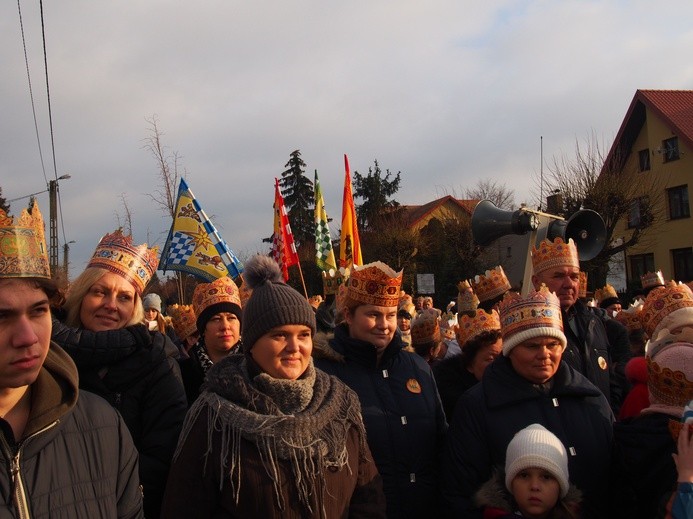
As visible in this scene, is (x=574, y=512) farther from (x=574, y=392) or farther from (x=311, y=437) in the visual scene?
(x=311, y=437)

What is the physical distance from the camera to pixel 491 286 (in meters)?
7.12

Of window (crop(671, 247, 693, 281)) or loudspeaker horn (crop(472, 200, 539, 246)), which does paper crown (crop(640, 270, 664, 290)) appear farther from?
window (crop(671, 247, 693, 281))

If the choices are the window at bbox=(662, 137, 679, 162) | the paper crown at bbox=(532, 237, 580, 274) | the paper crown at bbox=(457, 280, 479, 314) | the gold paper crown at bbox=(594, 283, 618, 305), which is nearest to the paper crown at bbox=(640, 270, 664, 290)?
the gold paper crown at bbox=(594, 283, 618, 305)

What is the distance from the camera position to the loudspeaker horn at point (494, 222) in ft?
20.5

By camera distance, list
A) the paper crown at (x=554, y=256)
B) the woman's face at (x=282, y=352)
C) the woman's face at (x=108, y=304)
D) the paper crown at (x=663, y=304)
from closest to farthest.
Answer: the woman's face at (x=282, y=352), the woman's face at (x=108, y=304), the paper crown at (x=554, y=256), the paper crown at (x=663, y=304)

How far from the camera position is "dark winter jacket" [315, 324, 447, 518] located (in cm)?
365

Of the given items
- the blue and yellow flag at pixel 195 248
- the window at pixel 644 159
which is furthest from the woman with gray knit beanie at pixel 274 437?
the window at pixel 644 159

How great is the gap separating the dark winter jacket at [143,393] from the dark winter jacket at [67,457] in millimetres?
802

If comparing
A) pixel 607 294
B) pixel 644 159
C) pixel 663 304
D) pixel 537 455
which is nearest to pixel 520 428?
pixel 537 455

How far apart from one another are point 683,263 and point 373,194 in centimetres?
2413

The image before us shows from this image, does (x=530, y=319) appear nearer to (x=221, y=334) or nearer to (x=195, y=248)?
(x=221, y=334)

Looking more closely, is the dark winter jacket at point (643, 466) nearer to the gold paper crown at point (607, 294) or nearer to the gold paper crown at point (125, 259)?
the gold paper crown at point (125, 259)

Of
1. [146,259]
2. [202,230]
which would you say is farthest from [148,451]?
[202,230]

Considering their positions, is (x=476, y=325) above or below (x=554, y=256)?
below
